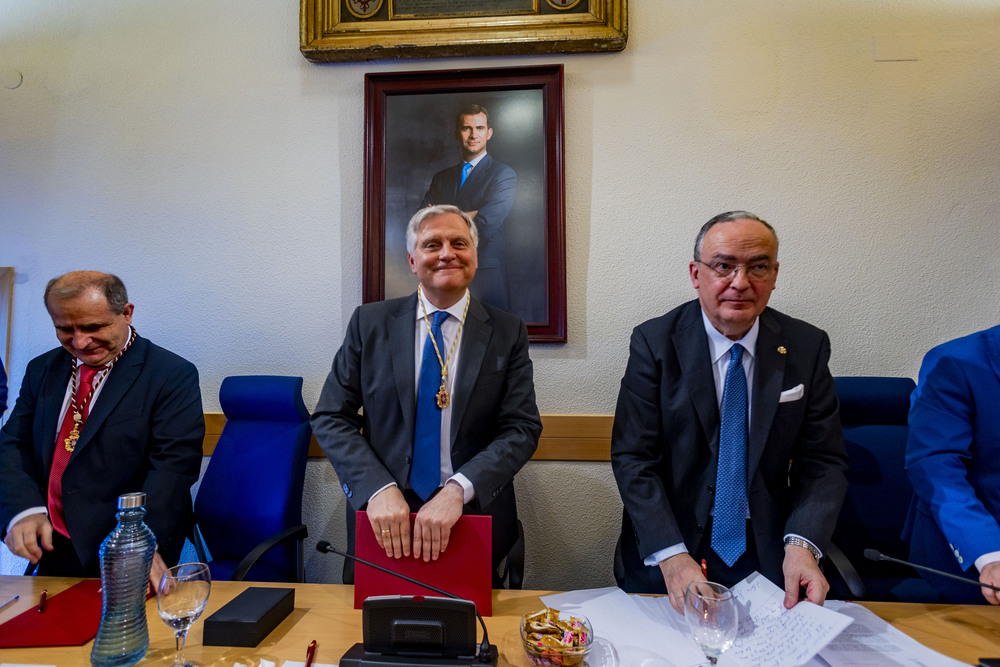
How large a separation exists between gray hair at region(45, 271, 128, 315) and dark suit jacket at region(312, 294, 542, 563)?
2.62 ft

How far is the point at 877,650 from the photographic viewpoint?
1.01 metres

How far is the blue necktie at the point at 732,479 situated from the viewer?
1471 mm

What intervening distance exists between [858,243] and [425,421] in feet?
6.46

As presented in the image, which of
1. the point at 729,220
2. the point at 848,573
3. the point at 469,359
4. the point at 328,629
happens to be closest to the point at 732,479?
the point at 848,573

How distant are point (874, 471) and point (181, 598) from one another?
2.15 m

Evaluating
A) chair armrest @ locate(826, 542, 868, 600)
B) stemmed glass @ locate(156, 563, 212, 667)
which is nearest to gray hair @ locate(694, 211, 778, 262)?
chair armrest @ locate(826, 542, 868, 600)

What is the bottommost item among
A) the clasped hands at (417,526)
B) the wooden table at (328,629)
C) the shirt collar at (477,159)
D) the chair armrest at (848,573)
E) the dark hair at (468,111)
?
the chair armrest at (848,573)

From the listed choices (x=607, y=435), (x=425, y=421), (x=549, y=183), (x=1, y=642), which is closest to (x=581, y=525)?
(x=607, y=435)

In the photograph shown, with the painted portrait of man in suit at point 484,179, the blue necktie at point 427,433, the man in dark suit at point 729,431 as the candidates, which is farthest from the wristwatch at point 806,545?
the painted portrait of man in suit at point 484,179

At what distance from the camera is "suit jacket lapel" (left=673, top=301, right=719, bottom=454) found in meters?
1.51

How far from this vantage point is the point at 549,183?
2.26 metres

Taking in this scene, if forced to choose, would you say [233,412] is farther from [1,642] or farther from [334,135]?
[334,135]

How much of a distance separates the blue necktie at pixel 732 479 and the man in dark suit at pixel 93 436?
5.62 ft

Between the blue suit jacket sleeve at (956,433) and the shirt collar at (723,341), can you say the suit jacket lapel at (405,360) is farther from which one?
the blue suit jacket sleeve at (956,433)
